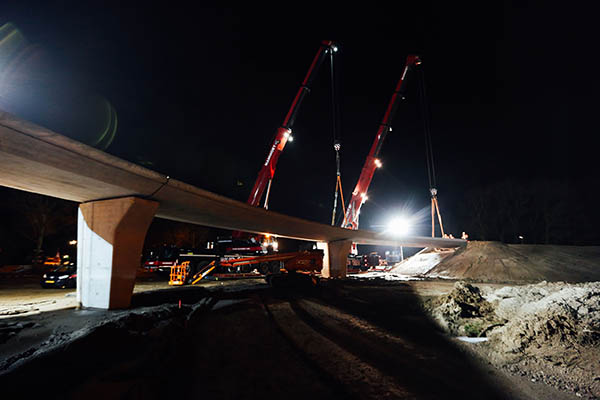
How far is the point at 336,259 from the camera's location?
88.4 feet

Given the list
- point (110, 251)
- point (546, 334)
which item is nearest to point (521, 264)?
point (546, 334)

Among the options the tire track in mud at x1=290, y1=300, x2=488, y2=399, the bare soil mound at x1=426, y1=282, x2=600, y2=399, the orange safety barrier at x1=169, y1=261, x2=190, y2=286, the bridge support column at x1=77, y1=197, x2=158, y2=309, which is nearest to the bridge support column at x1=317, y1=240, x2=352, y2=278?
the orange safety barrier at x1=169, y1=261, x2=190, y2=286

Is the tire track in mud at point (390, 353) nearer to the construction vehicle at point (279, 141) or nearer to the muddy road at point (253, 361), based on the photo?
the muddy road at point (253, 361)

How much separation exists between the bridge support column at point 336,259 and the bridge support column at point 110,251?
1942cm

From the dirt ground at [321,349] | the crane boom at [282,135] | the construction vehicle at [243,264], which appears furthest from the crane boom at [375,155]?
the dirt ground at [321,349]

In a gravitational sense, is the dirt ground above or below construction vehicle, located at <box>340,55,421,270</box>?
below

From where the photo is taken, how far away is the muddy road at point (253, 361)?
12.4 ft

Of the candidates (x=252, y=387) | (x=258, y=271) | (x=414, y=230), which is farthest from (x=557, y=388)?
(x=414, y=230)

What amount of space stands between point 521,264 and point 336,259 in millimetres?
16512

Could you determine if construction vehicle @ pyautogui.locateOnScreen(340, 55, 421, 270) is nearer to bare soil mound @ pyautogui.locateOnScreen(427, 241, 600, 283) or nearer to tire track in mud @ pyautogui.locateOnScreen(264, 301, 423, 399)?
bare soil mound @ pyautogui.locateOnScreen(427, 241, 600, 283)

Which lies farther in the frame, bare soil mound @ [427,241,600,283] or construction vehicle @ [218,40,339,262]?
construction vehicle @ [218,40,339,262]

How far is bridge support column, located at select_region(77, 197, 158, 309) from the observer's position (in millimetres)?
9477

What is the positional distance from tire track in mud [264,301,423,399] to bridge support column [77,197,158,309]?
647cm

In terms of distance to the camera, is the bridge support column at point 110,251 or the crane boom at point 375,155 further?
the crane boom at point 375,155
